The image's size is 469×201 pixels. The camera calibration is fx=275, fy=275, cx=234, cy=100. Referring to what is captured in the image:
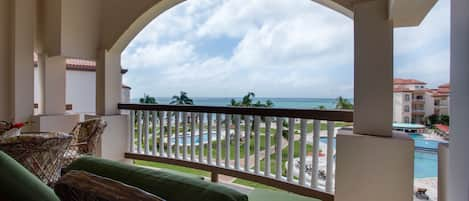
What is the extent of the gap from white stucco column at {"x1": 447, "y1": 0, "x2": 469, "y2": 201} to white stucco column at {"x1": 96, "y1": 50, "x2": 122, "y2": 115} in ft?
13.2

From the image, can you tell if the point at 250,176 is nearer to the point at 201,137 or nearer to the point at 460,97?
the point at 201,137

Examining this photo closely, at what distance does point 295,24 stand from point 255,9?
181 centimetres

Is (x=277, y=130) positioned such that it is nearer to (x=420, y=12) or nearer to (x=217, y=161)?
(x=217, y=161)

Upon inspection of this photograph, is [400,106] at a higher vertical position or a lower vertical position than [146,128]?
higher

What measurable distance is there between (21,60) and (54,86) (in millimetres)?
523

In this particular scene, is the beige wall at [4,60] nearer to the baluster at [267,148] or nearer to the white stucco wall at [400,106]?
the baluster at [267,148]

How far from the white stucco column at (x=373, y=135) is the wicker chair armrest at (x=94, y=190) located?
5.06 feet

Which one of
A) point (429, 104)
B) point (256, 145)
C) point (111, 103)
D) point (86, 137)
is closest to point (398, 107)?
point (429, 104)

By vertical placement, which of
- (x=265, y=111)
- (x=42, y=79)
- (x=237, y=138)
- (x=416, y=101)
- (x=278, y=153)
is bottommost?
(x=278, y=153)

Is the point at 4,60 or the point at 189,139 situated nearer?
the point at 189,139

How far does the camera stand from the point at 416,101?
6.78 feet

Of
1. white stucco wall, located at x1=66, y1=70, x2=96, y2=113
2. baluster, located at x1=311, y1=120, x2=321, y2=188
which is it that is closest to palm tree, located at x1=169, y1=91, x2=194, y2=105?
baluster, located at x1=311, y1=120, x2=321, y2=188

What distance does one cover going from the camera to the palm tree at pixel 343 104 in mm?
2400

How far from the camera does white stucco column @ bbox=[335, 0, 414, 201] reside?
1816 millimetres
